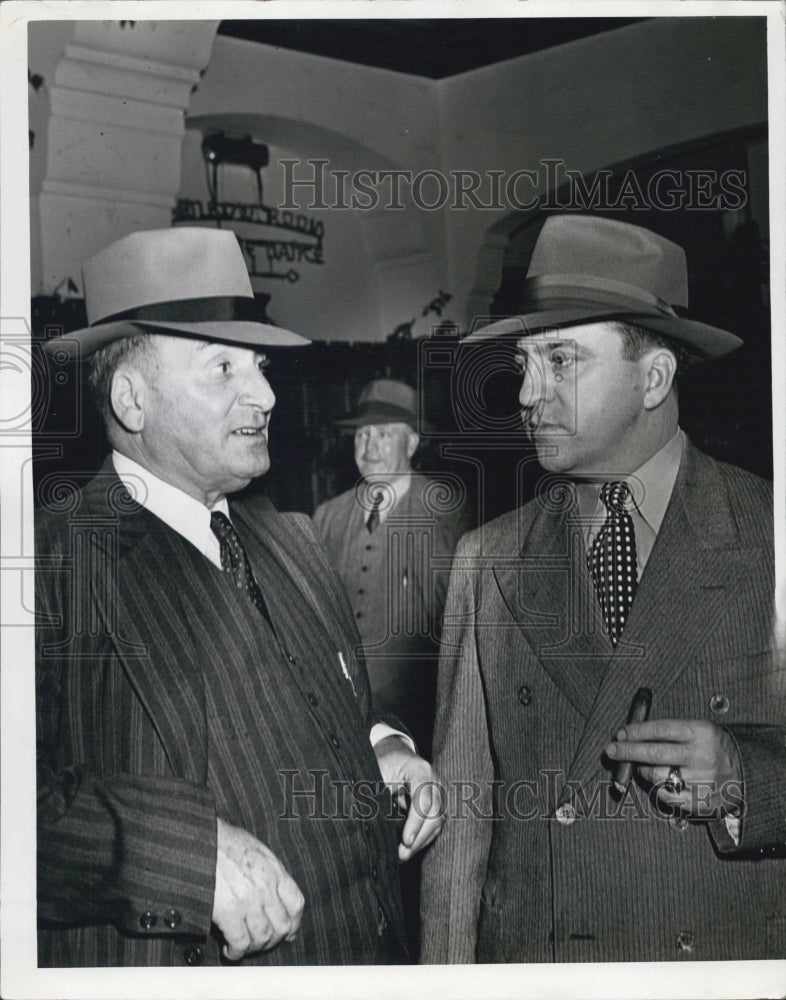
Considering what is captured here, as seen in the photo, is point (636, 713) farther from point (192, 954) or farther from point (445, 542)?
point (192, 954)

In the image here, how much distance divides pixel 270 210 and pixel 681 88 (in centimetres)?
97

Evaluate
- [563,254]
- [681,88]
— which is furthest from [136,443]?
[681,88]

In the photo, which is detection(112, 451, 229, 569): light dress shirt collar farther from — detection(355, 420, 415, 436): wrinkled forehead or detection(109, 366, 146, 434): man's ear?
detection(355, 420, 415, 436): wrinkled forehead

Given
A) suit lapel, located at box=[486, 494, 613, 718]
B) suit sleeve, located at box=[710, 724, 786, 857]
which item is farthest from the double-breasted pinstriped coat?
suit sleeve, located at box=[710, 724, 786, 857]

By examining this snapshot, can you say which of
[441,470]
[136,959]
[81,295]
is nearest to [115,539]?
[81,295]

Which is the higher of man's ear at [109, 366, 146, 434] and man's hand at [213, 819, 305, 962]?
man's ear at [109, 366, 146, 434]

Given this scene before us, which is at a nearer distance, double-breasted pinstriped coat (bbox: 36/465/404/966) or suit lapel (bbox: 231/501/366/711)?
double-breasted pinstriped coat (bbox: 36/465/404/966)

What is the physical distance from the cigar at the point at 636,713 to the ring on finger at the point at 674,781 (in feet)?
0.29

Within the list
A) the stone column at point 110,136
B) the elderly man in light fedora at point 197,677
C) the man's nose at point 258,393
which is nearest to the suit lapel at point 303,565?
the elderly man in light fedora at point 197,677

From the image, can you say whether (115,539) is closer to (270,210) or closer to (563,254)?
(270,210)

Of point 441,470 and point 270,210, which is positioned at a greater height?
point 270,210

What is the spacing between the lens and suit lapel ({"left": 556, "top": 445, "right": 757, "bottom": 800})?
2.55 m

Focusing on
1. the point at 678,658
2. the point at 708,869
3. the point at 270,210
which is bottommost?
the point at 708,869

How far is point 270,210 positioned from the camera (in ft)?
8.45
